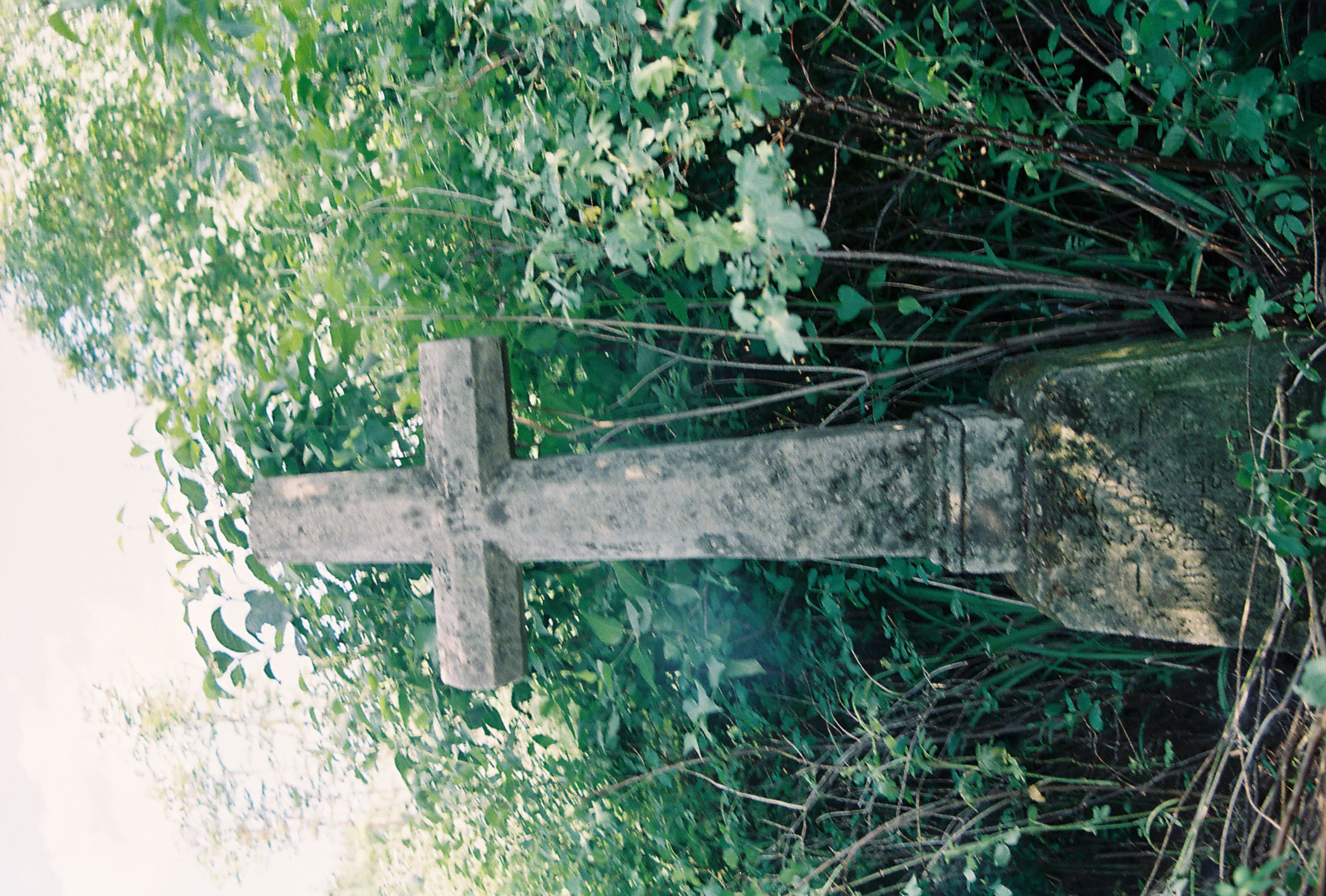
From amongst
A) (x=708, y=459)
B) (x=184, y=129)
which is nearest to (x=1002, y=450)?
(x=708, y=459)

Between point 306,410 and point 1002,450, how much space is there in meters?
1.93

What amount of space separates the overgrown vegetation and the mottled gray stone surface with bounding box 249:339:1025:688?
0.22 m

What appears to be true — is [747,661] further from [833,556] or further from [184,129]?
[184,129]

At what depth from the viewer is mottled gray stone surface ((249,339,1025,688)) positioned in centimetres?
163

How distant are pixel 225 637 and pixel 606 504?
1.35 m

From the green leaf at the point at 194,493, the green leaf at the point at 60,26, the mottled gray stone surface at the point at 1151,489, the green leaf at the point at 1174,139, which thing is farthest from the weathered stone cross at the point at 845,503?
the green leaf at the point at 60,26

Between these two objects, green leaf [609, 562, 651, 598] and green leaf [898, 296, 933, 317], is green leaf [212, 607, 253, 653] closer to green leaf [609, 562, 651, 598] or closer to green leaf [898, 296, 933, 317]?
green leaf [609, 562, 651, 598]

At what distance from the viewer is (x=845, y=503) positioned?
1.72 meters

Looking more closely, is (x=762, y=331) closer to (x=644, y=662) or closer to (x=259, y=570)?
(x=644, y=662)

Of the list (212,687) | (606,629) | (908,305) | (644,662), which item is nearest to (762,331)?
(908,305)

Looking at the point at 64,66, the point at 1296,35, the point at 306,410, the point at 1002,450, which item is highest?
the point at 64,66

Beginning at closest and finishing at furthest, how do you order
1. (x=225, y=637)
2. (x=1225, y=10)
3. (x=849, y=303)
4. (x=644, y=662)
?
1. (x=1225, y=10)
2. (x=849, y=303)
3. (x=644, y=662)
4. (x=225, y=637)

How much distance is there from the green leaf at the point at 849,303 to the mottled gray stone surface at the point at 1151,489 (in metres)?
0.44

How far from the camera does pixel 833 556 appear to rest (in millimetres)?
1730
